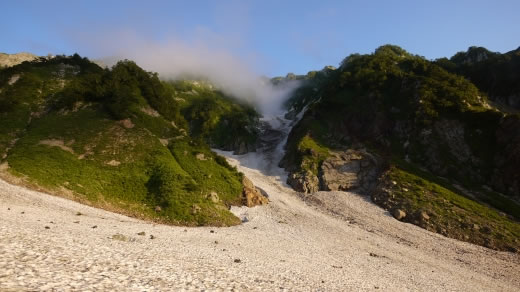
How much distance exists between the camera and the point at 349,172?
8212cm

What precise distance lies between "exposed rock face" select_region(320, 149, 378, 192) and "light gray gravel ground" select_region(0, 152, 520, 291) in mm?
14592

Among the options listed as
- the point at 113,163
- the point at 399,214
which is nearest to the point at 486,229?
the point at 399,214

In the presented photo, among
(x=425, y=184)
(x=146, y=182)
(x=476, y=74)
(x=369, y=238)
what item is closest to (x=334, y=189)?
(x=425, y=184)

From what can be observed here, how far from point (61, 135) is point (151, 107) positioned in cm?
2334

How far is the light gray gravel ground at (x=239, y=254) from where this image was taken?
52.1 ft

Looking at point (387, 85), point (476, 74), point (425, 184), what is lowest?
point (425, 184)

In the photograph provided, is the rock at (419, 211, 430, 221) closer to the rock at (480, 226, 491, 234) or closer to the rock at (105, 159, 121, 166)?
the rock at (480, 226, 491, 234)

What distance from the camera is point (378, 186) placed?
2901 inches

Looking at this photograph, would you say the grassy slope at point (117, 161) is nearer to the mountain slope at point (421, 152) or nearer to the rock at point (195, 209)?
the rock at point (195, 209)

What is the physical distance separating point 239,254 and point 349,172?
58.3 m

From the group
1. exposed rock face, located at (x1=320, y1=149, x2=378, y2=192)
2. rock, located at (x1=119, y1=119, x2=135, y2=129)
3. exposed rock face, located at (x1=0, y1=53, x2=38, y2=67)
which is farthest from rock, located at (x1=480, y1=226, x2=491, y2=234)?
exposed rock face, located at (x1=0, y1=53, x2=38, y2=67)

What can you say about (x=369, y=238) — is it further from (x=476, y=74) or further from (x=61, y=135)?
(x=476, y=74)

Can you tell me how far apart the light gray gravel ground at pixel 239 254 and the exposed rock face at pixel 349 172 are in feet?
47.9

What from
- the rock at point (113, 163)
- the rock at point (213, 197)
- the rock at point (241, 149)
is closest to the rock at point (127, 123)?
the rock at point (113, 163)
